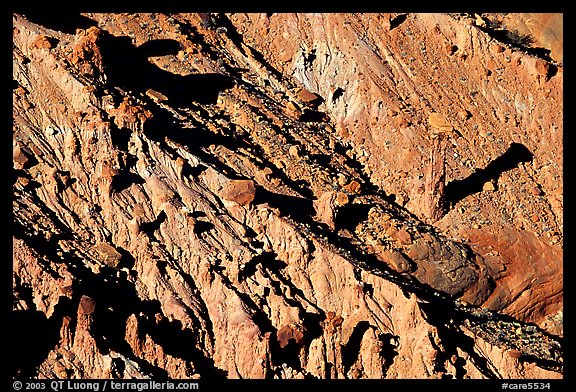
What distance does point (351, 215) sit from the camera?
76.1ft

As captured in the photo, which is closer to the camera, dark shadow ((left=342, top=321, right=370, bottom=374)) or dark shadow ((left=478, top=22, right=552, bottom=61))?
dark shadow ((left=342, top=321, right=370, bottom=374))

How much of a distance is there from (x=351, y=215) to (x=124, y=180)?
6.60m

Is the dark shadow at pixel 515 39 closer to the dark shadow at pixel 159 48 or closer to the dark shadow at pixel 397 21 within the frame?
the dark shadow at pixel 397 21

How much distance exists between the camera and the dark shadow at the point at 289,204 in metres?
21.6

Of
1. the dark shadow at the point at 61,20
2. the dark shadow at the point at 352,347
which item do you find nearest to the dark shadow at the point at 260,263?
the dark shadow at the point at 352,347

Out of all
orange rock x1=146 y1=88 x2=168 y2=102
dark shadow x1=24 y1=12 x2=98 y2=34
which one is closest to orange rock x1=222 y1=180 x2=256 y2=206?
orange rock x1=146 y1=88 x2=168 y2=102

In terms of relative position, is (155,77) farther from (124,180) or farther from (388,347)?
(388,347)

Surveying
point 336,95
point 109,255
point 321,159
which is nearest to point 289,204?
point 321,159

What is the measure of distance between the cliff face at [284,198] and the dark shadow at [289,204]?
81mm

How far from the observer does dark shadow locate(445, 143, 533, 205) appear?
25875mm

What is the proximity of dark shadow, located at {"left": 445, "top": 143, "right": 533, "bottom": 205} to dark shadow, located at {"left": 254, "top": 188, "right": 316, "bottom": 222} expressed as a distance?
5.35m

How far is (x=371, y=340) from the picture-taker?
19.0 metres

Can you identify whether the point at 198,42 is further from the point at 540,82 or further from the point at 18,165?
the point at 540,82

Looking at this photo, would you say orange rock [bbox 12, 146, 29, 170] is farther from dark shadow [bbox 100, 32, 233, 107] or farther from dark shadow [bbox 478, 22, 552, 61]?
dark shadow [bbox 478, 22, 552, 61]
